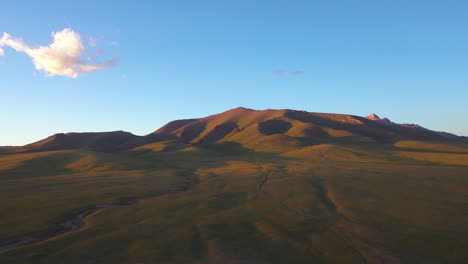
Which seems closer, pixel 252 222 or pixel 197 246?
pixel 197 246

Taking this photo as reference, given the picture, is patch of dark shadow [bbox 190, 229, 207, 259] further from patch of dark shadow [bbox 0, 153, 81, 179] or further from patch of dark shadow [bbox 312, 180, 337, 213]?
patch of dark shadow [bbox 0, 153, 81, 179]

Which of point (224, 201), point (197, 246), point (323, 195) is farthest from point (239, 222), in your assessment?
point (323, 195)

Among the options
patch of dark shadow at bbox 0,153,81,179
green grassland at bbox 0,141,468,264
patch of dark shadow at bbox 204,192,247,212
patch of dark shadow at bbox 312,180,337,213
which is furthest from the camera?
patch of dark shadow at bbox 0,153,81,179

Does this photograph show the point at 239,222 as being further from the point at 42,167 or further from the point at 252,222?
the point at 42,167

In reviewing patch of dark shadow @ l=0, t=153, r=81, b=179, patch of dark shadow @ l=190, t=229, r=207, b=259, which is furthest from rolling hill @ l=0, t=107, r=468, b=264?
patch of dark shadow @ l=0, t=153, r=81, b=179

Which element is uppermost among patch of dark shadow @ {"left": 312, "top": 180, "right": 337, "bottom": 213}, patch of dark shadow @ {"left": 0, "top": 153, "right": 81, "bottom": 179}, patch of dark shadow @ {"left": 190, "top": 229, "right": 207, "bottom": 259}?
patch of dark shadow @ {"left": 0, "top": 153, "right": 81, "bottom": 179}
